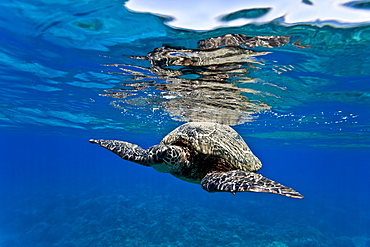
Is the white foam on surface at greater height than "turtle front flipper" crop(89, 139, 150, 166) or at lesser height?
greater

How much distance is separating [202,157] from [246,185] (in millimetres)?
2609

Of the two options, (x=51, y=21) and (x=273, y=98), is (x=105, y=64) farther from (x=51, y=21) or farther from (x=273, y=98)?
(x=273, y=98)

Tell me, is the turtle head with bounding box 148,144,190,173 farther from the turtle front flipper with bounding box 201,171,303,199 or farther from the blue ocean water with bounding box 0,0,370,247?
the blue ocean water with bounding box 0,0,370,247

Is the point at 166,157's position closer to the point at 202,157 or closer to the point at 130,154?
the point at 130,154

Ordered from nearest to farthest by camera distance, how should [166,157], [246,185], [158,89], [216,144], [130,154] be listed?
[246,185]
[166,157]
[130,154]
[216,144]
[158,89]

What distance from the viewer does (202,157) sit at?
638 centimetres

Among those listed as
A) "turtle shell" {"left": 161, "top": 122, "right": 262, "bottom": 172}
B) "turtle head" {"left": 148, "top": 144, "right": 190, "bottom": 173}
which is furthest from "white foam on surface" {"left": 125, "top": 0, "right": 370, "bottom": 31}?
"turtle head" {"left": 148, "top": 144, "right": 190, "bottom": 173}

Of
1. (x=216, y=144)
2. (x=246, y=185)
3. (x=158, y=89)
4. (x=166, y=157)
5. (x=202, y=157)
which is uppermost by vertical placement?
(x=158, y=89)

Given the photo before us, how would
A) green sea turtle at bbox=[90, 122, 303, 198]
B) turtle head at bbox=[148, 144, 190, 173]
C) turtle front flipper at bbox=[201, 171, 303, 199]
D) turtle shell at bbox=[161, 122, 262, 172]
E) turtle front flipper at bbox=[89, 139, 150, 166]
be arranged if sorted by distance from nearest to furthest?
turtle front flipper at bbox=[201, 171, 303, 199] < green sea turtle at bbox=[90, 122, 303, 198] < turtle head at bbox=[148, 144, 190, 173] < turtle front flipper at bbox=[89, 139, 150, 166] < turtle shell at bbox=[161, 122, 262, 172]

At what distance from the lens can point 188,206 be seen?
102 ft

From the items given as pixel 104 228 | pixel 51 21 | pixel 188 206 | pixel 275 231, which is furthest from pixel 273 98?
pixel 188 206

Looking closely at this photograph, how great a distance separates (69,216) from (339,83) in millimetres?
31871

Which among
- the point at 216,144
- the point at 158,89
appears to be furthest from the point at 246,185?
the point at 158,89

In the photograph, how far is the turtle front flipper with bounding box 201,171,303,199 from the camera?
338 cm
